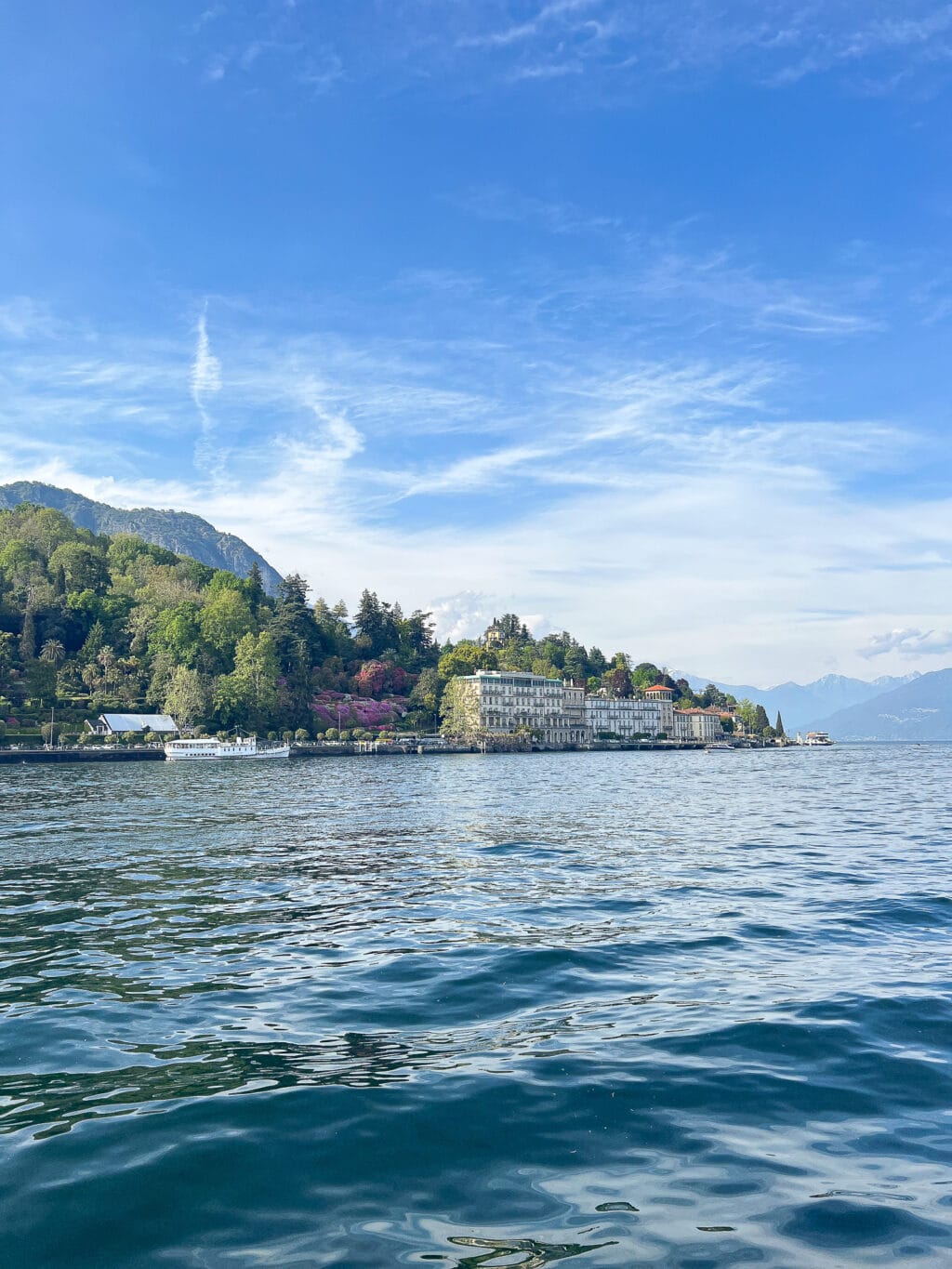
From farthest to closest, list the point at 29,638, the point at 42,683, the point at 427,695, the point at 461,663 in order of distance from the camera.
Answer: the point at 461,663, the point at 427,695, the point at 29,638, the point at 42,683

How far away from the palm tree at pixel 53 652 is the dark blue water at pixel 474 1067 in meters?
121

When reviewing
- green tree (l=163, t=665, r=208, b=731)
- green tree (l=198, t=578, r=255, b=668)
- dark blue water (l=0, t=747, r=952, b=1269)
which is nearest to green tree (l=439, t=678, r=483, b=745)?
green tree (l=198, t=578, r=255, b=668)

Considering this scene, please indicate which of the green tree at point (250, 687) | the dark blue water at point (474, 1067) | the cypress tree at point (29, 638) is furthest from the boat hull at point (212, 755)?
the dark blue water at point (474, 1067)

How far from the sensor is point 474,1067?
888 cm

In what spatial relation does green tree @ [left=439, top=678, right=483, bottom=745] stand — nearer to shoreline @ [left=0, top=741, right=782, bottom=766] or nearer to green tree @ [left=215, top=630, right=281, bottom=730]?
shoreline @ [left=0, top=741, right=782, bottom=766]

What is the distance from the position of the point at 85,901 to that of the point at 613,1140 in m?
13.7

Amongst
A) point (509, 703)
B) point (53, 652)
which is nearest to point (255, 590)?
point (53, 652)

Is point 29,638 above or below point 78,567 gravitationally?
below

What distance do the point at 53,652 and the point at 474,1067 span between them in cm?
13767

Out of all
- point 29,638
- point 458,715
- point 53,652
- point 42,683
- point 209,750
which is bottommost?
point 209,750

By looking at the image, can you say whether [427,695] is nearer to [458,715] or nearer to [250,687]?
[458,715]

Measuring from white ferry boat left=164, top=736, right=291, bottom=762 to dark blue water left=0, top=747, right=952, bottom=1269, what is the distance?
90938 mm

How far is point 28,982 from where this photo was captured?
12.1m

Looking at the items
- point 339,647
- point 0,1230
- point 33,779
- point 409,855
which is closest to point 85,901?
point 409,855
